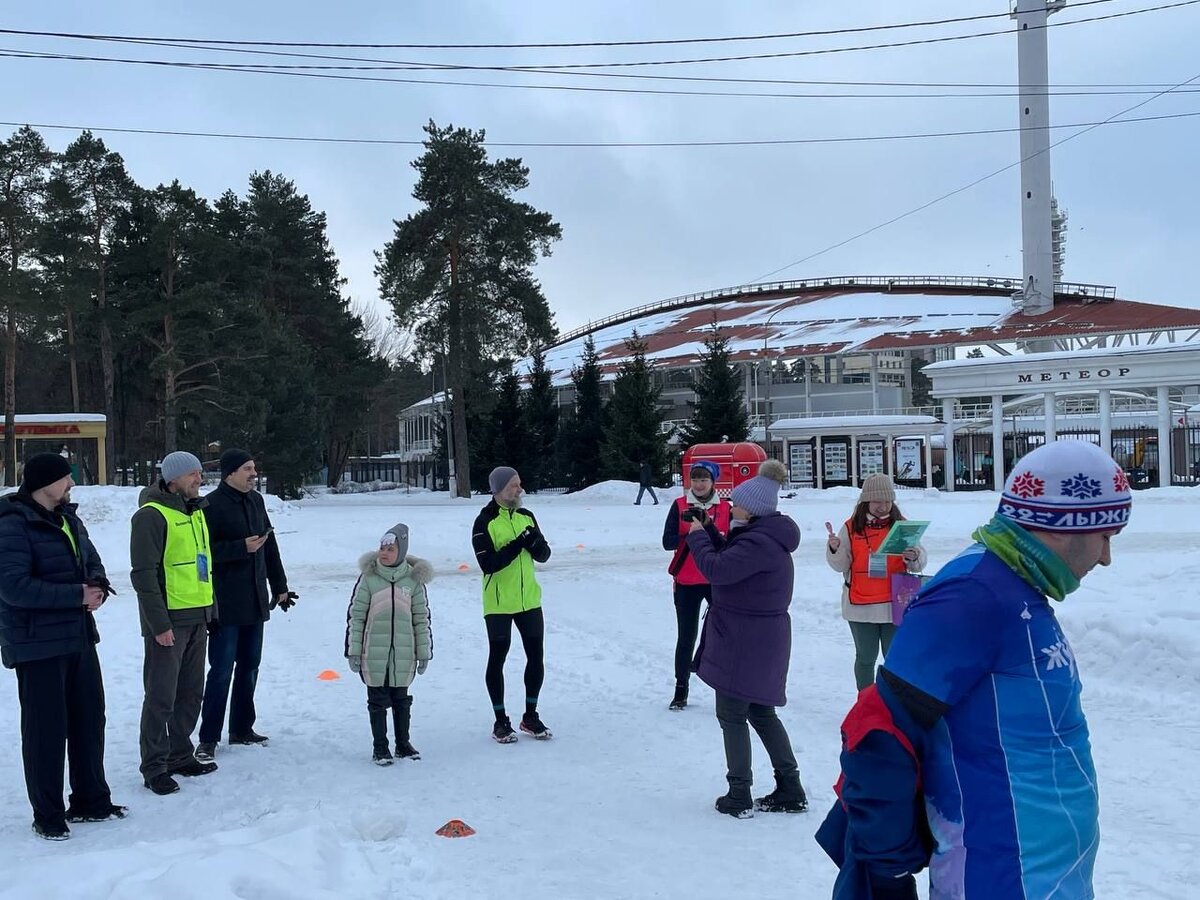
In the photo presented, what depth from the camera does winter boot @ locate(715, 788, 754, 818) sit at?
5.52m

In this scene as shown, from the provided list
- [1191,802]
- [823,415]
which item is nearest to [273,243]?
[823,415]

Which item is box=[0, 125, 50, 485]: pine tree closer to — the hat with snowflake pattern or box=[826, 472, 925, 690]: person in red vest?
box=[826, 472, 925, 690]: person in red vest

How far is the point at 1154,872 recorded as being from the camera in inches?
184

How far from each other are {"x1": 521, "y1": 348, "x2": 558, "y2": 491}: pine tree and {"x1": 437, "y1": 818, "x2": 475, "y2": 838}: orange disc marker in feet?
146

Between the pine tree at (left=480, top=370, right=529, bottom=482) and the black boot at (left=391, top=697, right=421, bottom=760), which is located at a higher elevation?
the pine tree at (left=480, top=370, right=529, bottom=482)

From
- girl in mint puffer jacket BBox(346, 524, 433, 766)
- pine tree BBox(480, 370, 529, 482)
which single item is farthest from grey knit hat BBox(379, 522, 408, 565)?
pine tree BBox(480, 370, 529, 482)

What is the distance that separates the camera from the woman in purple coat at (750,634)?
547 centimetres

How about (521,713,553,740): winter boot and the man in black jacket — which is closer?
the man in black jacket

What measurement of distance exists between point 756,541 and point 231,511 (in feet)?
12.0

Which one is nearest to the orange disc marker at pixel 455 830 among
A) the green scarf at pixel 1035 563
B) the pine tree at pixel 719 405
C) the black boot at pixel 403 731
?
the black boot at pixel 403 731

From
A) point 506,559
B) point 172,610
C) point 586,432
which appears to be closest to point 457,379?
point 586,432

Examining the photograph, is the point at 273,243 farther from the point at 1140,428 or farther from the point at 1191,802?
the point at 1191,802

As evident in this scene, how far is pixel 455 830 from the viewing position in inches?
211

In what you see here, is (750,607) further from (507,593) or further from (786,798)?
(507,593)
